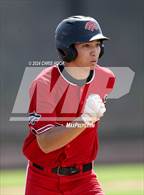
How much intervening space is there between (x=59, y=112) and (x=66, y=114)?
0.04m

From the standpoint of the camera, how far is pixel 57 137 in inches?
130

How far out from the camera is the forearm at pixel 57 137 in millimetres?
3270

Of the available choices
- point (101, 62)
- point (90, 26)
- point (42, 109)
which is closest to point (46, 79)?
point (42, 109)

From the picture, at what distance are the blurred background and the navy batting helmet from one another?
18.9ft

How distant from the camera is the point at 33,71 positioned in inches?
303

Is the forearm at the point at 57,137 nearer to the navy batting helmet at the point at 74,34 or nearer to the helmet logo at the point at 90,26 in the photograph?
the navy batting helmet at the point at 74,34

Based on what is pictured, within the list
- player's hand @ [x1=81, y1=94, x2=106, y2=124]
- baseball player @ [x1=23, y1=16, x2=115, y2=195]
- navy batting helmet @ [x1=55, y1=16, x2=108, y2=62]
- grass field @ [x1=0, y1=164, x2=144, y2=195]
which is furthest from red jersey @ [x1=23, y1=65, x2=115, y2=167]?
grass field @ [x1=0, y1=164, x2=144, y2=195]

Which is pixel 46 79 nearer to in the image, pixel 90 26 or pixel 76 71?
pixel 76 71

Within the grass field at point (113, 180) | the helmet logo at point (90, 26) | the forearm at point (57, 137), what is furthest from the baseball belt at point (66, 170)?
the grass field at point (113, 180)

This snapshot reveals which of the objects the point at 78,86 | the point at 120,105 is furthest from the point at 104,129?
the point at 78,86

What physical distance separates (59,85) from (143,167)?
586 cm

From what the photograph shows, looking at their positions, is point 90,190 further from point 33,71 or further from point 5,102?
point 5,102

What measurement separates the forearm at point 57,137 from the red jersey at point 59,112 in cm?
5

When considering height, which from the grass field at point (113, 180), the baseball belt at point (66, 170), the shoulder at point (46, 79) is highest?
the shoulder at point (46, 79)
